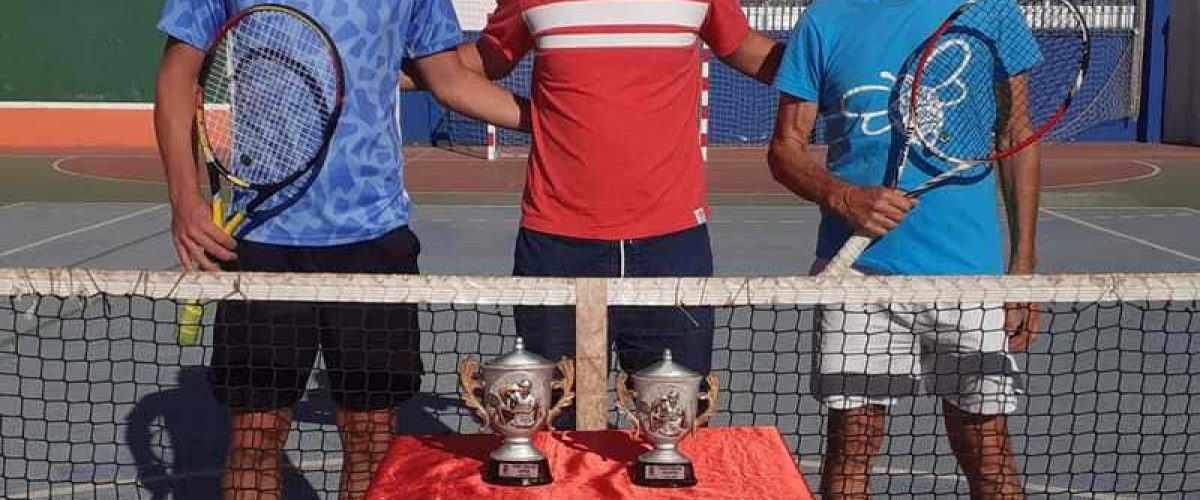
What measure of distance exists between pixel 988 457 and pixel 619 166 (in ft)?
3.24

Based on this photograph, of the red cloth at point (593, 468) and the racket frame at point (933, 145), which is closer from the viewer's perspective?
the red cloth at point (593, 468)

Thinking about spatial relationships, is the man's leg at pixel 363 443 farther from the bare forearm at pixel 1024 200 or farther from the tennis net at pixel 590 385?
the bare forearm at pixel 1024 200

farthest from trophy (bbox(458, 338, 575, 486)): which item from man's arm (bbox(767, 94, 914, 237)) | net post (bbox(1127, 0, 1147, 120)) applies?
net post (bbox(1127, 0, 1147, 120))

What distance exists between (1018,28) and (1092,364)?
313 centimetres

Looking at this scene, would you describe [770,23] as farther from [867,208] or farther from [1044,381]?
[867,208]

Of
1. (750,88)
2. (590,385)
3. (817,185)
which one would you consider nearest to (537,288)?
(590,385)

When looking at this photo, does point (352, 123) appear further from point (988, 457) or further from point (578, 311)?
point (988, 457)

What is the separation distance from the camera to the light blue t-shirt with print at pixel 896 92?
10.2ft

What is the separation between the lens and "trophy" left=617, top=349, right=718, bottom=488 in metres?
2.37

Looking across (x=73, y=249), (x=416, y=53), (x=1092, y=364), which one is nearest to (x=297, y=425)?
(x=416, y=53)

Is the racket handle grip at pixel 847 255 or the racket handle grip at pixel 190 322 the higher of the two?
the racket handle grip at pixel 847 255

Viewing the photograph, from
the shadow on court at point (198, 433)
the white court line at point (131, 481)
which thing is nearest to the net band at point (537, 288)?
the shadow on court at point (198, 433)

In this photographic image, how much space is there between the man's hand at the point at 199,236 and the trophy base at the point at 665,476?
103 cm

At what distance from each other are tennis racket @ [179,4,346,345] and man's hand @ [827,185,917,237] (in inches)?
41.2
